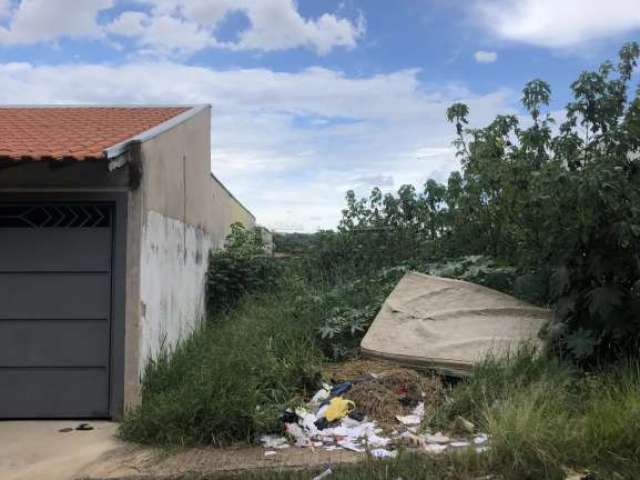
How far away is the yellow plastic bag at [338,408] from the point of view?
5746mm

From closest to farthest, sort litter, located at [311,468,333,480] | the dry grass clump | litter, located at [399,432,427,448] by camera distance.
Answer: litter, located at [311,468,333,480] < litter, located at [399,432,427,448] < the dry grass clump

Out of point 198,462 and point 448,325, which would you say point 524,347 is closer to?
point 448,325

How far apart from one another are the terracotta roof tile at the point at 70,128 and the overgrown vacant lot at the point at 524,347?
253 cm

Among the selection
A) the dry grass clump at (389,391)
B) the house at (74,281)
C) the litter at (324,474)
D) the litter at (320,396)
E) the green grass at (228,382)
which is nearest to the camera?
the litter at (324,474)

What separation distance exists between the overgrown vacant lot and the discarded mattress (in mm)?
280

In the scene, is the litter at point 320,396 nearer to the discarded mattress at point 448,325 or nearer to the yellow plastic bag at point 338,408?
the yellow plastic bag at point 338,408

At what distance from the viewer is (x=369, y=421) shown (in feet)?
18.9

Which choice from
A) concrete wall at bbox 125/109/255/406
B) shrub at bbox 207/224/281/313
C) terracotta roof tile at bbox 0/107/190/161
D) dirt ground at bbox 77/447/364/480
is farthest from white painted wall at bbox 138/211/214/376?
dirt ground at bbox 77/447/364/480

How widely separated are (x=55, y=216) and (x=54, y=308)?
97 cm

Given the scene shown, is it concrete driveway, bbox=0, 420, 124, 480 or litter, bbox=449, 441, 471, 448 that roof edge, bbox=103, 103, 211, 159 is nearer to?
concrete driveway, bbox=0, 420, 124, 480

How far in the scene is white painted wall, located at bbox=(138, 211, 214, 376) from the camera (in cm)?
667

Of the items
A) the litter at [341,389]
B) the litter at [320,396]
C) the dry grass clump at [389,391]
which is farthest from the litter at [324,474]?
the litter at [341,389]

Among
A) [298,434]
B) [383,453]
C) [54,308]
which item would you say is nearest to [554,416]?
[383,453]

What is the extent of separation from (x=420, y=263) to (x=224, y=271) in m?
3.48
